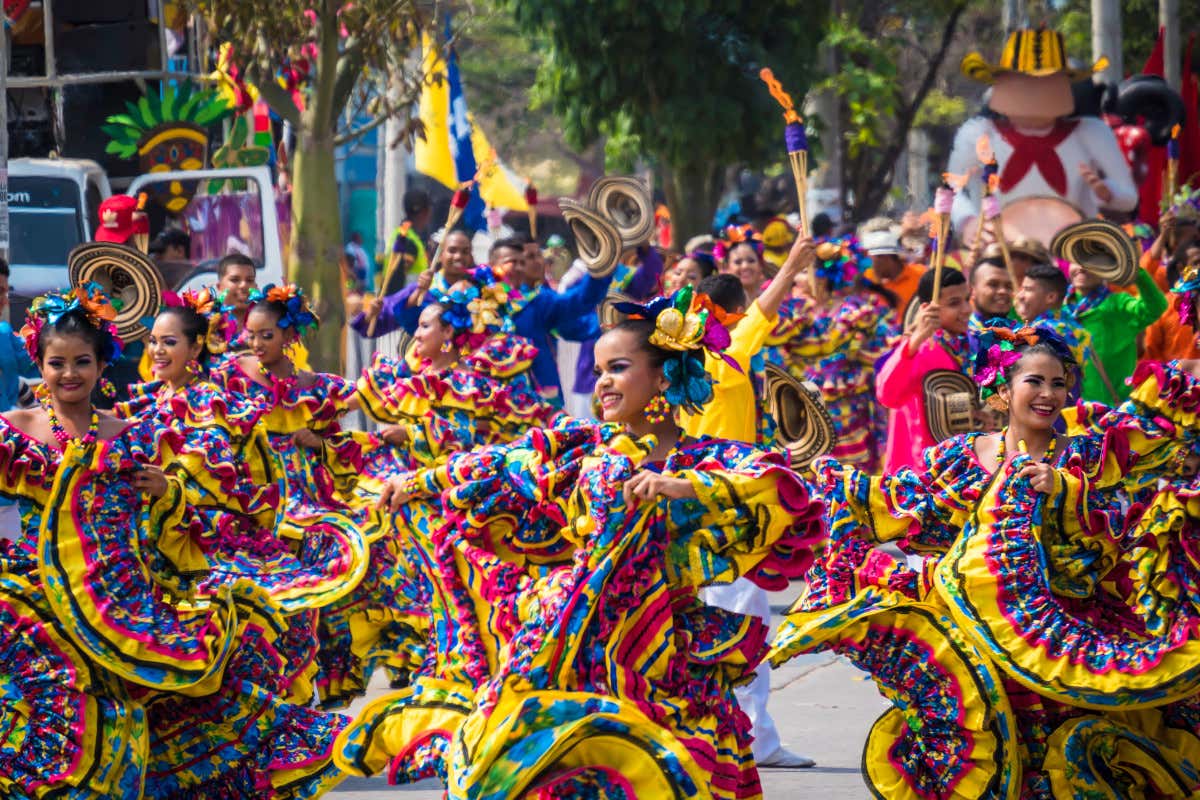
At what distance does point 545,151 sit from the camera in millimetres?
54344

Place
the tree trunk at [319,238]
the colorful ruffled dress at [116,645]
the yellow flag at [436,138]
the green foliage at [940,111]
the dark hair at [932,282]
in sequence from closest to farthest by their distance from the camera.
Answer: the colorful ruffled dress at [116,645] < the dark hair at [932,282] < the tree trunk at [319,238] < the yellow flag at [436,138] < the green foliage at [940,111]

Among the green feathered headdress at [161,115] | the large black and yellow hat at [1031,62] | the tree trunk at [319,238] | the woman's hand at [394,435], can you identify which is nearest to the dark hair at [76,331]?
the woman's hand at [394,435]

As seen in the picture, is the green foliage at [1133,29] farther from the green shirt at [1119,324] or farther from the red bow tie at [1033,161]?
the green shirt at [1119,324]

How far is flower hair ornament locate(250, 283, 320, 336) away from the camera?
873 centimetres

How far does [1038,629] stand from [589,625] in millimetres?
1345

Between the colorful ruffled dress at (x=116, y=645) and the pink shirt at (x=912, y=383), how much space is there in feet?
11.4

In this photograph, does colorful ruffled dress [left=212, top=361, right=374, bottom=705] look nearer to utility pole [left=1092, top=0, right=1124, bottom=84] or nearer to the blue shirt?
the blue shirt

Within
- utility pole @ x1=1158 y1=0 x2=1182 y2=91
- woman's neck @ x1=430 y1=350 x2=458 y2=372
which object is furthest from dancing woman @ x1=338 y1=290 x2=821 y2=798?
utility pole @ x1=1158 y1=0 x2=1182 y2=91

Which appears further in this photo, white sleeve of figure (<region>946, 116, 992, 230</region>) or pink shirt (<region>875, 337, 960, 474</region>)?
white sleeve of figure (<region>946, 116, 992, 230</region>)

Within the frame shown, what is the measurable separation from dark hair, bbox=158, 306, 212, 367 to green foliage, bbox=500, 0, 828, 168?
28.3 ft

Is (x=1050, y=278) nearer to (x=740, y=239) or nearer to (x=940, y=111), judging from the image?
(x=740, y=239)

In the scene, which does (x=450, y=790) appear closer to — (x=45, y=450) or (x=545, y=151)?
(x=45, y=450)

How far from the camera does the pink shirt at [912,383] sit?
→ 8.89 meters

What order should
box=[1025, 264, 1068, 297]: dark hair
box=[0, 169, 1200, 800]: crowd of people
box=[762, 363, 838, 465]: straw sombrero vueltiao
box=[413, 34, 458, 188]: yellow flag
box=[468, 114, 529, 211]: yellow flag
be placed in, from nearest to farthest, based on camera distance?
box=[0, 169, 1200, 800]: crowd of people
box=[762, 363, 838, 465]: straw sombrero vueltiao
box=[1025, 264, 1068, 297]: dark hair
box=[468, 114, 529, 211]: yellow flag
box=[413, 34, 458, 188]: yellow flag
